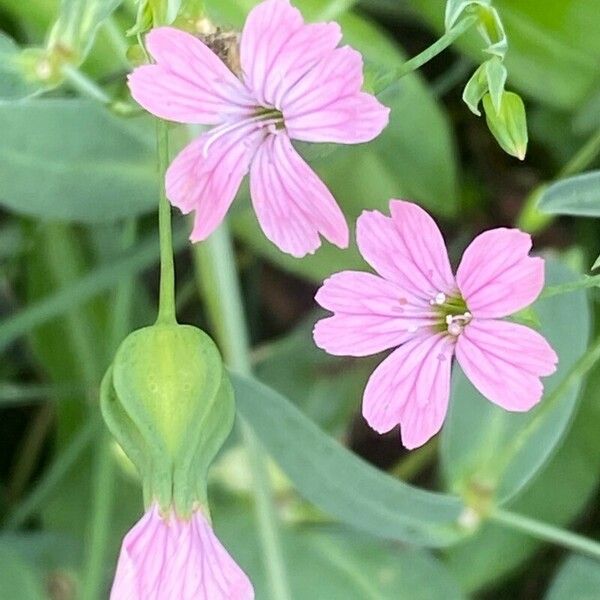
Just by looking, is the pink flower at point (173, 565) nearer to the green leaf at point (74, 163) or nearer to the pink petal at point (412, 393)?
the pink petal at point (412, 393)

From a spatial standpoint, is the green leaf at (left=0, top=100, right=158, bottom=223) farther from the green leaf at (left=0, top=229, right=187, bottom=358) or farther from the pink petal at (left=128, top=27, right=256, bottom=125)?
the pink petal at (left=128, top=27, right=256, bottom=125)

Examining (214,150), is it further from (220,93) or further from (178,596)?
(178,596)

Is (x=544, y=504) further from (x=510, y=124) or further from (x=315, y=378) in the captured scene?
(x=510, y=124)

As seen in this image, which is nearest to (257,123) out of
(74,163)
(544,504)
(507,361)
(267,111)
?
(267,111)

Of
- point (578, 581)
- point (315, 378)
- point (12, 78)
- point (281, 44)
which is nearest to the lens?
point (281, 44)

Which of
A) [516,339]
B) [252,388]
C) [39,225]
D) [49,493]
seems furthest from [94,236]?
[516,339]

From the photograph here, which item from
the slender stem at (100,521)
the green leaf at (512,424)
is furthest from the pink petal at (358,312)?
the slender stem at (100,521)
